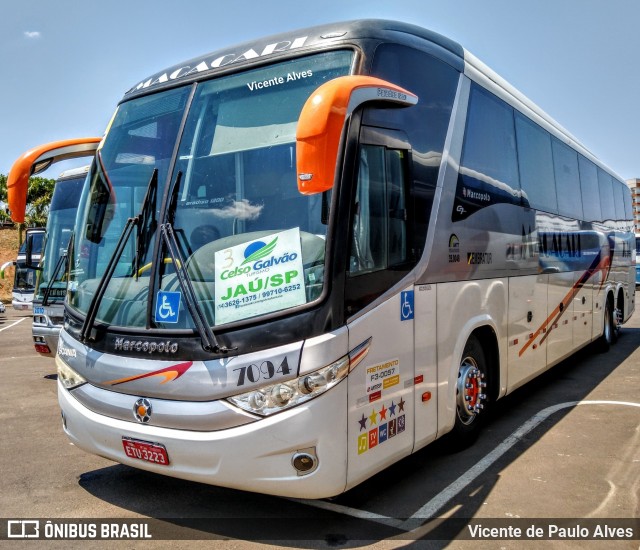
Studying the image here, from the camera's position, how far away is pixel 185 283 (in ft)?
12.3

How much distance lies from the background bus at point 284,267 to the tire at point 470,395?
0.08 ft

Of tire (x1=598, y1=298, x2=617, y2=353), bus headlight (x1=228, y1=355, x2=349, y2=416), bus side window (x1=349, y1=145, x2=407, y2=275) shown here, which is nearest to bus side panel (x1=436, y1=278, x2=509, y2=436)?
bus side window (x1=349, y1=145, x2=407, y2=275)

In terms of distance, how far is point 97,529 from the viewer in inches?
157

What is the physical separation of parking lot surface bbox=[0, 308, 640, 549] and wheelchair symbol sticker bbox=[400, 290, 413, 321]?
1329mm

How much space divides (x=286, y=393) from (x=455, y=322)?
79.6 inches

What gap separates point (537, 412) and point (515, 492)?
2488mm

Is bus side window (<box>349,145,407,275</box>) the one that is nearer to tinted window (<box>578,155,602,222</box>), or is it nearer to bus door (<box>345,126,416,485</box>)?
bus door (<box>345,126,416,485</box>)

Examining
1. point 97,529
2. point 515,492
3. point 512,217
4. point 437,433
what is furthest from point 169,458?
point 512,217

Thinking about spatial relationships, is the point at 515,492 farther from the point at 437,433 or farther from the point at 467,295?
the point at 467,295

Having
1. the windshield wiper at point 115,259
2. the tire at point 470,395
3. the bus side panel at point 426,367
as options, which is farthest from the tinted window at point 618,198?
the windshield wiper at point 115,259

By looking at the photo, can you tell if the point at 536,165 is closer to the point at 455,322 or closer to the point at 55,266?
the point at 455,322

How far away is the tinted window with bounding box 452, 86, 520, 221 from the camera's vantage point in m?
5.29

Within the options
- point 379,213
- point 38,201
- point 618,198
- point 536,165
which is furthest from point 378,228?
point 38,201

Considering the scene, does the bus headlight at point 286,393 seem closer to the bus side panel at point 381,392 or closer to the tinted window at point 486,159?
the bus side panel at point 381,392
